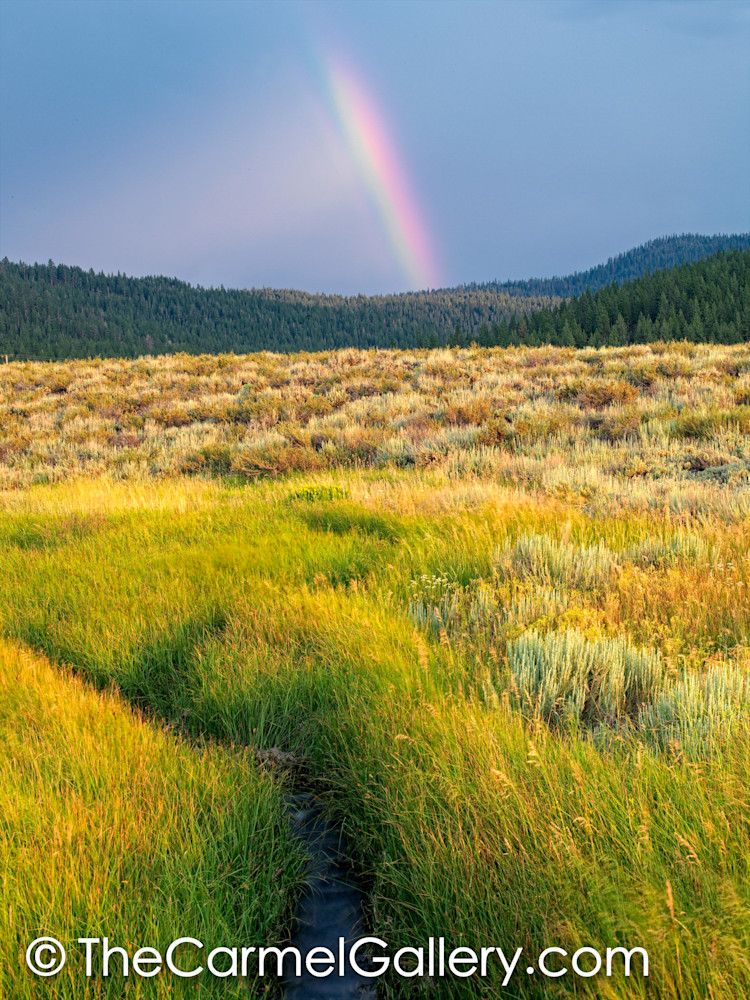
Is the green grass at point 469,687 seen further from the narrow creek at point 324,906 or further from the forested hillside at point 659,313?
the forested hillside at point 659,313

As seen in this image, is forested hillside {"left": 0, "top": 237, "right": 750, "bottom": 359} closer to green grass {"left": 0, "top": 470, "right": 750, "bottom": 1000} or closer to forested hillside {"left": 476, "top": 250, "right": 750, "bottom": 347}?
forested hillside {"left": 476, "top": 250, "right": 750, "bottom": 347}

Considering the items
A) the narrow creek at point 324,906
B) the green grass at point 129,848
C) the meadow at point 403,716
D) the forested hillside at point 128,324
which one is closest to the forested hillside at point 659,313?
the forested hillside at point 128,324

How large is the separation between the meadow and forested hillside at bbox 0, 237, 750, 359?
53.9 metres

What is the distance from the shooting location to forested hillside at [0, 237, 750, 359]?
93500 mm

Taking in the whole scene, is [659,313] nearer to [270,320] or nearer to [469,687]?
[469,687]

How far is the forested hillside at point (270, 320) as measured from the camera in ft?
307

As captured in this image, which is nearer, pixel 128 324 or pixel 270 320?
pixel 128 324

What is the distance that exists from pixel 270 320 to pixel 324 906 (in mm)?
204835

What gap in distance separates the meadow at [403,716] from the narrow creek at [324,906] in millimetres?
78

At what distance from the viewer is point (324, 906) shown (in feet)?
7.34

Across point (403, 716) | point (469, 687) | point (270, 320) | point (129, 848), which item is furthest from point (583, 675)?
point (270, 320)

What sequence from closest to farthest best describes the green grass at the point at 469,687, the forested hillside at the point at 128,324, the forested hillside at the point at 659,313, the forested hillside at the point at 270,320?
the green grass at the point at 469,687 → the forested hillside at the point at 659,313 → the forested hillside at the point at 270,320 → the forested hillside at the point at 128,324

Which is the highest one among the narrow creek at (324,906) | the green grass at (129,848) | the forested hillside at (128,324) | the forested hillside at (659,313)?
the forested hillside at (128,324)

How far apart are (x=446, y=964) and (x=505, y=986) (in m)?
0.22
